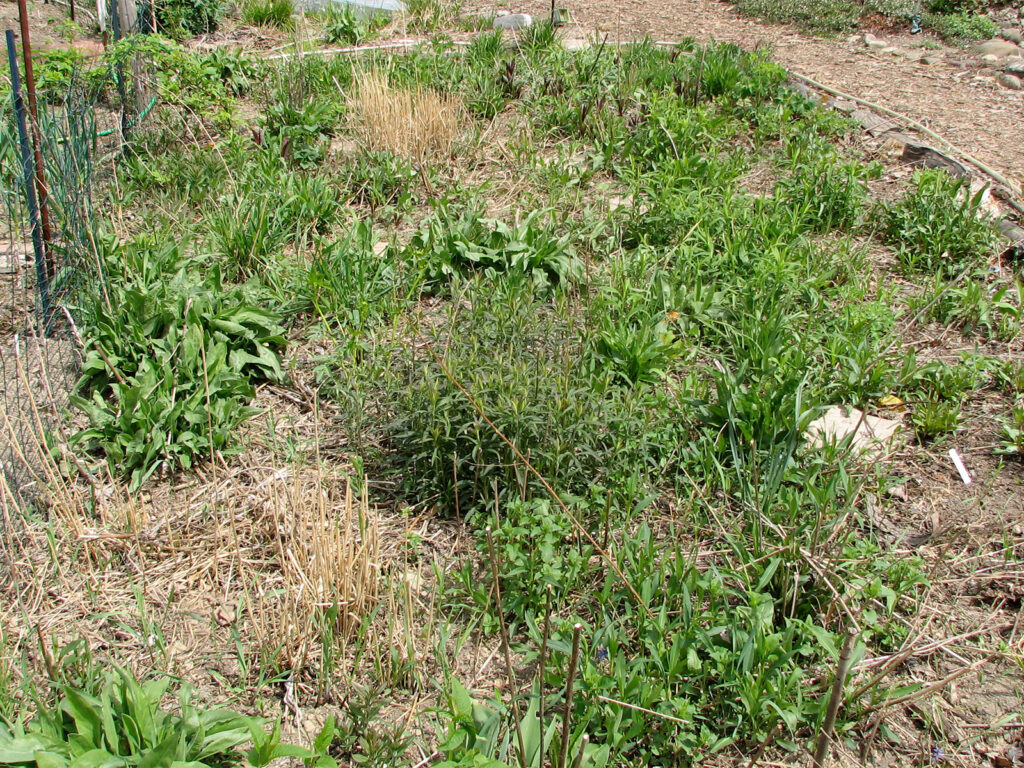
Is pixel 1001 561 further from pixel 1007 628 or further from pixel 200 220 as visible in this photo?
pixel 200 220

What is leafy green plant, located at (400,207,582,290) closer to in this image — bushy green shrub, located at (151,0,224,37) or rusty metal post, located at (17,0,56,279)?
rusty metal post, located at (17,0,56,279)

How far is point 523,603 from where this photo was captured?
9.51ft

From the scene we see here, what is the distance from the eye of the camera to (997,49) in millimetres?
7617

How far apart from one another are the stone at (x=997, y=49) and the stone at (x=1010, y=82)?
0.64m

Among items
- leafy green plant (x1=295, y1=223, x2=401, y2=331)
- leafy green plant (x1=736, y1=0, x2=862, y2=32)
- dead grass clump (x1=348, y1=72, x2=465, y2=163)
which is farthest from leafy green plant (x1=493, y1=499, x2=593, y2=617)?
leafy green plant (x1=736, y1=0, x2=862, y2=32)

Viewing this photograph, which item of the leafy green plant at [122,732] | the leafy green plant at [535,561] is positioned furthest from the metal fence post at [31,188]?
the leafy green plant at [535,561]

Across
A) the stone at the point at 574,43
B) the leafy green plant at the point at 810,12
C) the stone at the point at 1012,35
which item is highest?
the leafy green plant at the point at 810,12

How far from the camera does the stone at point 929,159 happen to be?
525cm

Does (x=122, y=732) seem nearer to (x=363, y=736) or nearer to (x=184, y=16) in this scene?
(x=363, y=736)

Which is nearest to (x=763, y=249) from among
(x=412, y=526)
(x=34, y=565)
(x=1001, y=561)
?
(x=1001, y=561)

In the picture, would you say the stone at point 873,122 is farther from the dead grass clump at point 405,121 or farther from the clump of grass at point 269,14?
the clump of grass at point 269,14

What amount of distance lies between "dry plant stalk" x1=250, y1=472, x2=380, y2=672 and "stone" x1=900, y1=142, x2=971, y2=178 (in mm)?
4171

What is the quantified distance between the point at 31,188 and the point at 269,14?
470 centimetres

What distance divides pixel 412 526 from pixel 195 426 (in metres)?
1.06
